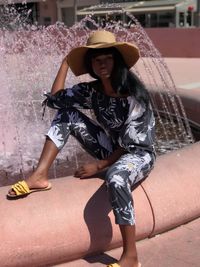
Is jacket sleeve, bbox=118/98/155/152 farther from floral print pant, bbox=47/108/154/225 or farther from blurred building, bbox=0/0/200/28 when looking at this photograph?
blurred building, bbox=0/0/200/28

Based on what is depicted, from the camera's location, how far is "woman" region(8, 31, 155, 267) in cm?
285

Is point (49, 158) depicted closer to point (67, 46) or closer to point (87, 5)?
point (67, 46)

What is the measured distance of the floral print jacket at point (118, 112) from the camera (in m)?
3.04

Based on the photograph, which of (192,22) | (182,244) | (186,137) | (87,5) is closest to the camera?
(182,244)

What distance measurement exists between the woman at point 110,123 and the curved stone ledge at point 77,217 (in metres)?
0.11

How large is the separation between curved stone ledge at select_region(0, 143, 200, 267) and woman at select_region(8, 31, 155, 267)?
105 millimetres

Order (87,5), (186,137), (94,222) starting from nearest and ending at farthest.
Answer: (94,222), (186,137), (87,5)

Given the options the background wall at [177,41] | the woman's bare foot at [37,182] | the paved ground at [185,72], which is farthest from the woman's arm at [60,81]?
the background wall at [177,41]

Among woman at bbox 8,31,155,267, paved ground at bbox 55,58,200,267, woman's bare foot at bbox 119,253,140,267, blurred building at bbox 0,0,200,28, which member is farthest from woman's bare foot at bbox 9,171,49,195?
blurred building at bbox 0,0,200,28

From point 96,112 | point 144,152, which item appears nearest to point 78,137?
point 96,112

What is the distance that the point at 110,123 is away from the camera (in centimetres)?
319

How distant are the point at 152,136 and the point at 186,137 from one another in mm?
2829

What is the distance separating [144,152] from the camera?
3.06m

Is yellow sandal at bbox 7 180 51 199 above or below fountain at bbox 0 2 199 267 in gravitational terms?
above
